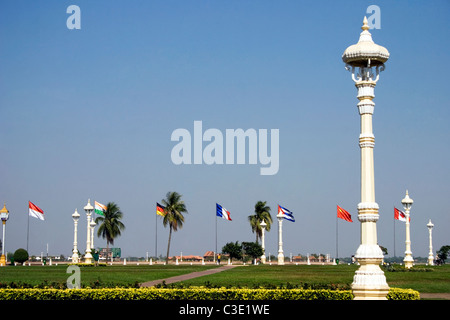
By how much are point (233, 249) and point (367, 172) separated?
72289 mm

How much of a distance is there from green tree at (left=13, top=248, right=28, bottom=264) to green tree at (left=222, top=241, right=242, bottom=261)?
2844 cm

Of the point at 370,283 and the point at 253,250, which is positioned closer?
the point at 370,283

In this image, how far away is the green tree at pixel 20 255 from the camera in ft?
262

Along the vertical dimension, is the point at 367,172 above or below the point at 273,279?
above

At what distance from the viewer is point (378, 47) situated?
67.6 ft

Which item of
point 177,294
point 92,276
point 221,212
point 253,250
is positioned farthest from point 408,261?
point 177,294

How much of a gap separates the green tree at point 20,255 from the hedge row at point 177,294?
2319 inches

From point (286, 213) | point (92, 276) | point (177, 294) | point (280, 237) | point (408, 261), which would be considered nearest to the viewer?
point (177, 294)

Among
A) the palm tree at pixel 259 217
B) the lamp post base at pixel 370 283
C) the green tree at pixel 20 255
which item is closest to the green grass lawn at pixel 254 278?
the lamp post base at pixel 370 283

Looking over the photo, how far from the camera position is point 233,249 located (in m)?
91.8

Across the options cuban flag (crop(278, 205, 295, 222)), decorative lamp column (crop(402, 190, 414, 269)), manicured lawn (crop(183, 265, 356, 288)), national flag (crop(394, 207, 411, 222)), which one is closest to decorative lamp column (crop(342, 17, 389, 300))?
manicured lawn (crop(183, 265, 356, 288))

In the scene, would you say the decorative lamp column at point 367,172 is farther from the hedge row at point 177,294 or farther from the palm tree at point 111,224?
the palm tree at point 111,224

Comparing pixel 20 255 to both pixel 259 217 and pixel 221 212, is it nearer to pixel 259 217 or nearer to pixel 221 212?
pixel 221 212
